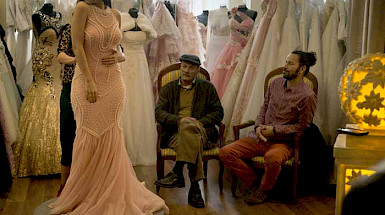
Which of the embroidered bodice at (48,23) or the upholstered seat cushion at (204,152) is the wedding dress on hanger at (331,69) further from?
the embroidered bodice at (48,23)

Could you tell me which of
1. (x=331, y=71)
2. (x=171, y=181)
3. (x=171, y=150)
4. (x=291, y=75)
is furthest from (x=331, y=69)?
(x=171, y=181)

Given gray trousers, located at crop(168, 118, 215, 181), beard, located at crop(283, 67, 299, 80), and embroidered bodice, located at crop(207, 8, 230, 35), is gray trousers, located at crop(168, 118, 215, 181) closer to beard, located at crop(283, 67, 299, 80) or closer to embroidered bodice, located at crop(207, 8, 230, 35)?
beard, located at crop(283, 67, 299, 80)

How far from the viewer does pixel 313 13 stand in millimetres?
4348

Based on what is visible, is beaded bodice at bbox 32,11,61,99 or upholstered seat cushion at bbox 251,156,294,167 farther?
beaded bodice at bbox 32,11,61,99

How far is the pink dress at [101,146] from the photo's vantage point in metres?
3.00

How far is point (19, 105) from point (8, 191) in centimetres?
89

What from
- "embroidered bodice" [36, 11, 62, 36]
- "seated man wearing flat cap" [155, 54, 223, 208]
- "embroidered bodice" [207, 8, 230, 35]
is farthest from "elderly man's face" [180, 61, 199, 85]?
"embroidered bodice" [207, 8, 230, 35]

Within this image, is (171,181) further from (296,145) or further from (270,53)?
(270,53)

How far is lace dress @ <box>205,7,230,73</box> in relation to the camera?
5.08 m

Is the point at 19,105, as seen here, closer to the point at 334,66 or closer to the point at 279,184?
the point at 279,184

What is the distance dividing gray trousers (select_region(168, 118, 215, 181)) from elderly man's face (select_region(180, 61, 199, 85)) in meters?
0.37

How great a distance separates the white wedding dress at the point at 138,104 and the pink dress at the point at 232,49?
0.69 meters

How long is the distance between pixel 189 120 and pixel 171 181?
19.0 inches

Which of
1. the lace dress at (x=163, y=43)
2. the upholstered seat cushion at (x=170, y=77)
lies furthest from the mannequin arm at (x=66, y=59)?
the lace dress at (x=163, y=43)
